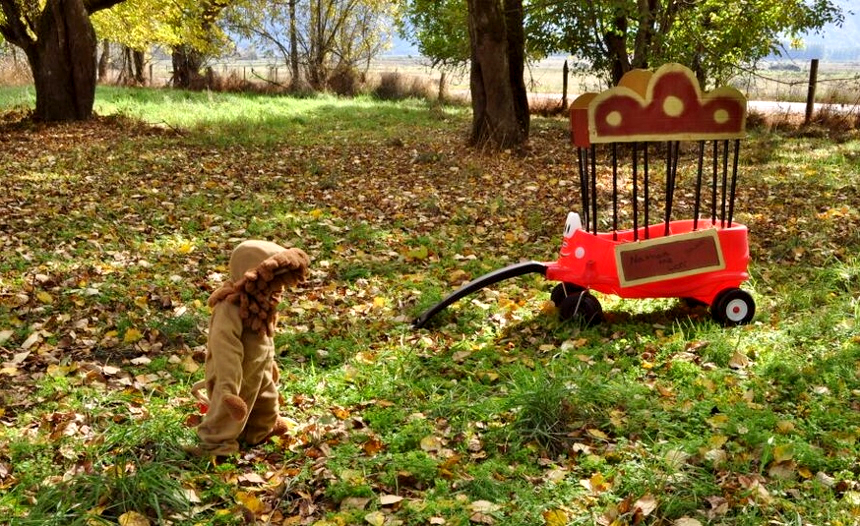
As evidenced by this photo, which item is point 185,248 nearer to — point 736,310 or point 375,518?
point 375,518

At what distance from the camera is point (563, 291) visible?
578 cm

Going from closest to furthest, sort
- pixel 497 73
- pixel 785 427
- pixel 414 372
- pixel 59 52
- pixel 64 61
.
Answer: pixel 785 427 → pixel 414 372 → pixel 497 73 → pixel 59 52 → pixel 64 61

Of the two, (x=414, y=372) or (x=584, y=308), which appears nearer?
(x=414, y=372)

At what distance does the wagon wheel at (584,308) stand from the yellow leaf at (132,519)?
326 centimetres

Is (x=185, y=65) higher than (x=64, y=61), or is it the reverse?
(x=185, y=65)

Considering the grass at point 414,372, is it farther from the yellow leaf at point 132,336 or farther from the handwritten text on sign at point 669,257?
the handwritten text on sign at point 669,257

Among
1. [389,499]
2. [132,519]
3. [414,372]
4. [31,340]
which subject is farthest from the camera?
[31,340]

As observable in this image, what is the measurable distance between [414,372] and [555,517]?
5.84 ft

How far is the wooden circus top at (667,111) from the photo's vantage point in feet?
16.4

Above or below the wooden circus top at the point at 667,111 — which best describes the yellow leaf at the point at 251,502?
below

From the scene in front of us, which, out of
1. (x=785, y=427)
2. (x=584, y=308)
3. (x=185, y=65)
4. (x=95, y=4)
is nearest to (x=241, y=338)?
(x=584, y=308)

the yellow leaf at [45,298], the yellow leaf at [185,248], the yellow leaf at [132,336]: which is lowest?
the yellow leaf at [132,336]

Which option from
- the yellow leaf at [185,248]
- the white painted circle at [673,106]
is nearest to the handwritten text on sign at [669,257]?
the white painted circle at [673,106]

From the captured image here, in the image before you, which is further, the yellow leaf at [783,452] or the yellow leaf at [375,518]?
the yellow leaf at [783,452]
